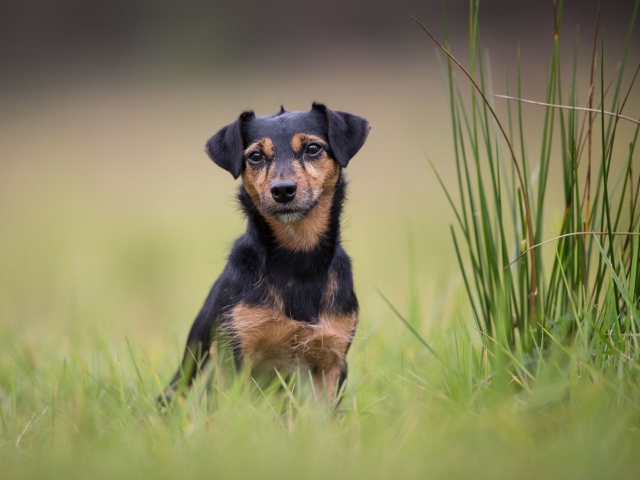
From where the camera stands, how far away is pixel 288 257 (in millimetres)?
3367

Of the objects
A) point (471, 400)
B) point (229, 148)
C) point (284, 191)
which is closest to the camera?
point (471, 400)

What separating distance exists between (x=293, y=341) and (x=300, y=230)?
0.58 m

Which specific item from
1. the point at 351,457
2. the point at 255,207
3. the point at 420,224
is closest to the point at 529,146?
the point at 420,224

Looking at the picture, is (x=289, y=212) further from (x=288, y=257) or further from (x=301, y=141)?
(x=301, y=141)

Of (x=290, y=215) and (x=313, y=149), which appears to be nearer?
(x=290, y=215)

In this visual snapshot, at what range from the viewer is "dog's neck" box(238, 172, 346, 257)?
3391mm

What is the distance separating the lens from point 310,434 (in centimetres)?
239

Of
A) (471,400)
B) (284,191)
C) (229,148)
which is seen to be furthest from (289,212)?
(471,400)

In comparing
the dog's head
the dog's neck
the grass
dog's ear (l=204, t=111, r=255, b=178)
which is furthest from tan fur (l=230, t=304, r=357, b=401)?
dog's ear (l=204, t=111, r=255, b=178)

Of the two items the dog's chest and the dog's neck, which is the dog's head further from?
the dog's chest

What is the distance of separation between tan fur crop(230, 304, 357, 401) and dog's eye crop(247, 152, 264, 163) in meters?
0.79

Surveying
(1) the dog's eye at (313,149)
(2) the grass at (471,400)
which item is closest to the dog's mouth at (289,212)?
(1) the dog's eye at (313,149)

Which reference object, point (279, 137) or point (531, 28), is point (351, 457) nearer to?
point (279, 137)

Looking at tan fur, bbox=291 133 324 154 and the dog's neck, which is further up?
tan fur, bbox=291 133 324 154
